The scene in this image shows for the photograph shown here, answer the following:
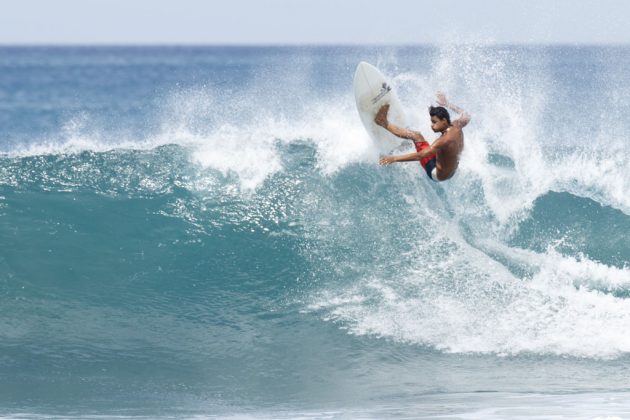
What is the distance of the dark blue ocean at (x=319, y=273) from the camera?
722 centimetres

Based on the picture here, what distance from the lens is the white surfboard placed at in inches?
393

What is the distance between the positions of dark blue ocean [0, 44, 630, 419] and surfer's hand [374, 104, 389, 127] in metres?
0.60

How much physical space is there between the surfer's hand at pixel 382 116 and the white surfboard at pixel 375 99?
0.04 m

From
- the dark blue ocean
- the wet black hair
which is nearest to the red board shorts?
the wet black hair

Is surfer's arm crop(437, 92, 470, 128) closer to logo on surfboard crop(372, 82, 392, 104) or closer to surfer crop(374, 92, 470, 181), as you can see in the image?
surfer crop(374, 92, 470, 181)

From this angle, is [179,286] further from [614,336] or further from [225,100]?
[225,100]

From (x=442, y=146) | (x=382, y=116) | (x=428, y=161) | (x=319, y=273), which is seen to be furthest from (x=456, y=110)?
(x=319, y=273)

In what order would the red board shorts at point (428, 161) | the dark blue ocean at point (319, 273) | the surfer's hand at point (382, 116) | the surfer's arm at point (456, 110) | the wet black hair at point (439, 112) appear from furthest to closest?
the surfer's hand at point (382, 116), the red board shorts at point (428, 161), the surfer's arm at point (456, 110), the wet black hair at point (439, 112), the dark blue ocean at point (319, 273)

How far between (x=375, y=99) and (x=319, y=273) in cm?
219

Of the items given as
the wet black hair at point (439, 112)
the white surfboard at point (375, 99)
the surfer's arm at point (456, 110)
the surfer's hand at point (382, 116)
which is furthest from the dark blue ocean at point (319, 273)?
the wet black hair at point (439, 112)

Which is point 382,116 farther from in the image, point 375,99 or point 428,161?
point 428,161

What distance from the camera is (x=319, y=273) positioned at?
368 inches

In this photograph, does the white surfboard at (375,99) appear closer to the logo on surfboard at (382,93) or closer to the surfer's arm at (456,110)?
the logo on surfboard at (382,93)

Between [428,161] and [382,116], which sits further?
[382,116]
